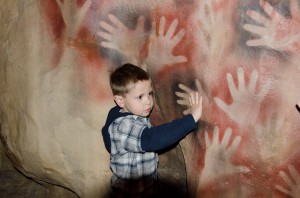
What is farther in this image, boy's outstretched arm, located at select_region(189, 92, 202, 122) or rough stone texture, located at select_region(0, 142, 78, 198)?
rough stone texture, located at select_region(0, 142, 78, 198)

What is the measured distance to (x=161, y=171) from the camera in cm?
212

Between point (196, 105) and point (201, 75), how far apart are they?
123 millimetres

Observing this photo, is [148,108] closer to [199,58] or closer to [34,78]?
[199,58]

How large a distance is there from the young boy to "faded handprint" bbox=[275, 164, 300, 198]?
39 cm

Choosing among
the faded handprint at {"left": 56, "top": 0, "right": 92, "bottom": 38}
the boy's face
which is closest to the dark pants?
the boy's face

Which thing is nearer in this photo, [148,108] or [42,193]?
[148,108]

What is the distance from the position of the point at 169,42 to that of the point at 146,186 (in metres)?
0.62

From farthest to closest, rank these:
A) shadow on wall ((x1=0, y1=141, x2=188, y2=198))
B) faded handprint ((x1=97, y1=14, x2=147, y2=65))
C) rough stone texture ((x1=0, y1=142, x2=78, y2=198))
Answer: rough stone texture ((x1=0, y1=142, x2=78, y2=198)) < shadow on wall ((x1=0, y1=141, x2=188, y2=198)) < faded handprint ((x1=97, y1=14, x2=147, y2=65))

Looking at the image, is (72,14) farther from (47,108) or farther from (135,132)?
(135,132)

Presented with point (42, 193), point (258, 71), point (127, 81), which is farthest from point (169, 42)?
point (42, 193)

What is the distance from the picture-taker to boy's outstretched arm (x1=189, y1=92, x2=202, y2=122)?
A: 60.2 inches

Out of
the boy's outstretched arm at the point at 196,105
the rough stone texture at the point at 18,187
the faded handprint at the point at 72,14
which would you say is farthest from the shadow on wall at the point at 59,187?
the faded handprint at the point at 72,14

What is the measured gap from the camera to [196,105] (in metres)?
1.56

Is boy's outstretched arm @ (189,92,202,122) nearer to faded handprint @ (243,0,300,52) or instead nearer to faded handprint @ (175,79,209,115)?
faded handprint @ (175,79,209,115)
